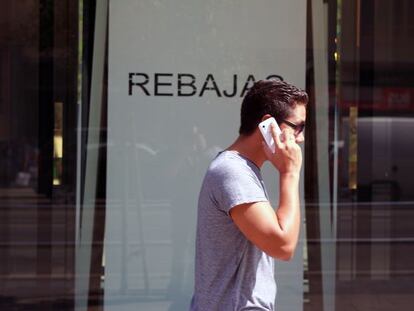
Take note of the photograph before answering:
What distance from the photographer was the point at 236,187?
7.97ft

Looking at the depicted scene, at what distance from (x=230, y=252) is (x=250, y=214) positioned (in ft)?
0.54

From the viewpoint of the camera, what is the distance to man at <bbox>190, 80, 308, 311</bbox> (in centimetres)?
240

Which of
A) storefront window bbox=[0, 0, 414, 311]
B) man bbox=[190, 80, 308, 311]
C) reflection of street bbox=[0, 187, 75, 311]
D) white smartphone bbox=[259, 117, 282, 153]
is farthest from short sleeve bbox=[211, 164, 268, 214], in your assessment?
reflection of street bbox=[0, 187, 75, 311]

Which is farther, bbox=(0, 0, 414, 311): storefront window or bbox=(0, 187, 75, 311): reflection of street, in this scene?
bbox=(0, 187, 75, 311): reflection of street

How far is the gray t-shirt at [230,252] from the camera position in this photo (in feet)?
8.05

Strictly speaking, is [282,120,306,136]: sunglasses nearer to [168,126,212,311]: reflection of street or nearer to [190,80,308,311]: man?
[190,80,308,311]: man

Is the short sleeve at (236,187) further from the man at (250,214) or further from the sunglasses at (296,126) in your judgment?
the sunglasses at (296,126)

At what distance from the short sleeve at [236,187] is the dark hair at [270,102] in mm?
172

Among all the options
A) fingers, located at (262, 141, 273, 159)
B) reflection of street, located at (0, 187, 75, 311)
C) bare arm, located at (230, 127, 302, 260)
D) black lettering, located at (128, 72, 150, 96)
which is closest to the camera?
bare arm, located at (230, 127, 302, 260)

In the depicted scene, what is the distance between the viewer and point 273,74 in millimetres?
5730

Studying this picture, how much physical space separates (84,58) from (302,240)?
2080 mm

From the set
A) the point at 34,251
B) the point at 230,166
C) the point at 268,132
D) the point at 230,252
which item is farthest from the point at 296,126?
the point at 34,251

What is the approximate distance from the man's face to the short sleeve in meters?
0.18

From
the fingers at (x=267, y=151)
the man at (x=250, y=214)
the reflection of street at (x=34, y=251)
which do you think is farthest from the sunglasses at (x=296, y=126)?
the reflection of street at (x=34, y=251)
